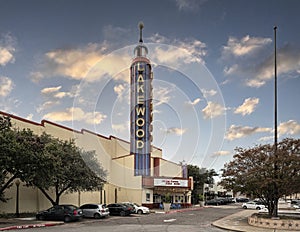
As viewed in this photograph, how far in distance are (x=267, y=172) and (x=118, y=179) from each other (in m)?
30.4

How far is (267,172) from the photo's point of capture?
2747 cm

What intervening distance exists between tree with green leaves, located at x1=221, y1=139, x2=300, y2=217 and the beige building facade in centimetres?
1865

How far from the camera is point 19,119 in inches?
1453

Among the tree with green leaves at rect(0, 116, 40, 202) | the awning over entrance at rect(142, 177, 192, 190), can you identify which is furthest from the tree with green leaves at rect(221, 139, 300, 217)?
the awning over entrance at rect(142, 177, 192, 190)

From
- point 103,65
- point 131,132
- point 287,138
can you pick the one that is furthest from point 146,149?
point 287,138

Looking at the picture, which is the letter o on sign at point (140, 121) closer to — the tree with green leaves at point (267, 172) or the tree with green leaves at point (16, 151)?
the tree with green leaves at point (267, 172)

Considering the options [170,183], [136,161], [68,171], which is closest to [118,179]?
[136,161]

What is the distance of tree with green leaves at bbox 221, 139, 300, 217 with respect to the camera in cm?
2647

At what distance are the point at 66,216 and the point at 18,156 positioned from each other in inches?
264

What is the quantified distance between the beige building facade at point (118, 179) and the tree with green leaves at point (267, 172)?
18650 mm

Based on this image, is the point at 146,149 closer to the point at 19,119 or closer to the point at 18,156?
the point at 19,119

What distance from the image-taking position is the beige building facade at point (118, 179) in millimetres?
43188

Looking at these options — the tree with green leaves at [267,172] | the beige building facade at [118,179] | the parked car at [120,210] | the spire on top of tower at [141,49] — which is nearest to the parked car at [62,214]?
the beige building facade at [118,179]

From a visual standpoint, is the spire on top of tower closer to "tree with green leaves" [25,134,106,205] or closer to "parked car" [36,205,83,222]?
"tree with green leaves" [25,134,106,205]
